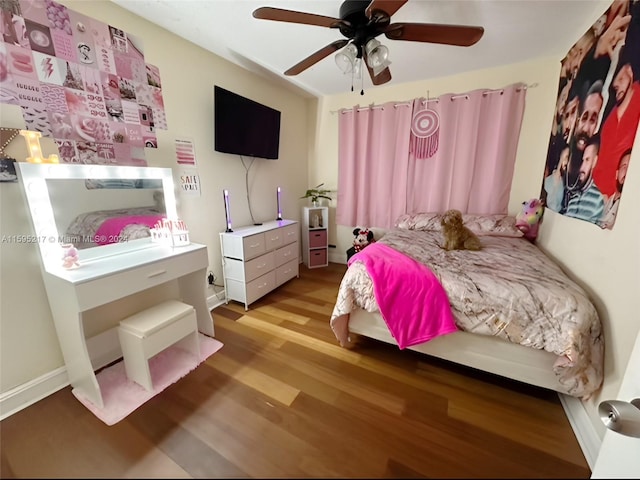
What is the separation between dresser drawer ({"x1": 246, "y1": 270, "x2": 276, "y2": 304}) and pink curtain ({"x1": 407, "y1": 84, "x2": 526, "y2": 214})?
81.0 inches

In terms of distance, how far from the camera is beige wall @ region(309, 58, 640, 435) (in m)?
1.11

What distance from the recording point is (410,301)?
59.7 inches

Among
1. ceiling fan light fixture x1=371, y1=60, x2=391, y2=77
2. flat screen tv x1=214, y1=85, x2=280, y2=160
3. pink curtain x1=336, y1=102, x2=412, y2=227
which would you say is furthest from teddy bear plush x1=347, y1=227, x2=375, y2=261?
ceiling fan light fixture x1=371, y1=60, x2=391, y2=77

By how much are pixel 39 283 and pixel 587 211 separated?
3.26 metres

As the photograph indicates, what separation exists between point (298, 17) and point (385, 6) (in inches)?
18.8

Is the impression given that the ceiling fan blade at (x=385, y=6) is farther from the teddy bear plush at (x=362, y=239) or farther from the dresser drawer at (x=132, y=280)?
the teddy bear plush at (x=362, y=239)

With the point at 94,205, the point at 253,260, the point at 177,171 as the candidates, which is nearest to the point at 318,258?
the point at 253,260

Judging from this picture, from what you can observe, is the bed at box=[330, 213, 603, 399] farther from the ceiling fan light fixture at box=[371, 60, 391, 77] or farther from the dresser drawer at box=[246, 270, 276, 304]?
the ceiling fan light fixture at box=[371, 60, 391, 77]

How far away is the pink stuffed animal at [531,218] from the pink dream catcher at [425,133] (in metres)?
1.11

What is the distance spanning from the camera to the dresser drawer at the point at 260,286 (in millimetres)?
2408

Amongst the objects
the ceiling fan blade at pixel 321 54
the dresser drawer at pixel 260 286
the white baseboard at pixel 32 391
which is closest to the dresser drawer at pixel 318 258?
the dresser drawer at pixel 260 286

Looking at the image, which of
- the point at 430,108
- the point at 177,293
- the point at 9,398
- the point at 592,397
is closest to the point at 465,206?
the point at 430,108

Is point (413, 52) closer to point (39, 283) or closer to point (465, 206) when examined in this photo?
point (465, 206)

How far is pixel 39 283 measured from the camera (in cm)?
143
